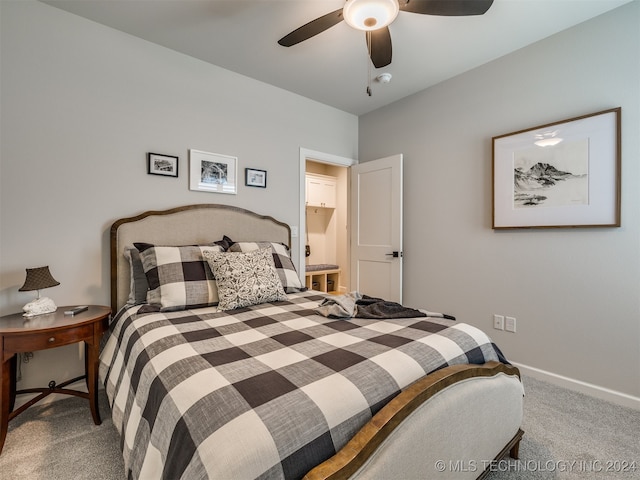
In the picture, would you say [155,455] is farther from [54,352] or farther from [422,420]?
[54,352]

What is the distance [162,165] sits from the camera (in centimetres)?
250

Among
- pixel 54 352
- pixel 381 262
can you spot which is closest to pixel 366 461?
pixel 54 352

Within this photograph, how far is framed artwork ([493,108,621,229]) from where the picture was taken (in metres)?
2.11

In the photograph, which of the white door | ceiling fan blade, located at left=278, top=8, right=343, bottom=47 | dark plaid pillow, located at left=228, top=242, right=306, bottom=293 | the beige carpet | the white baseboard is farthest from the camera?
the white door

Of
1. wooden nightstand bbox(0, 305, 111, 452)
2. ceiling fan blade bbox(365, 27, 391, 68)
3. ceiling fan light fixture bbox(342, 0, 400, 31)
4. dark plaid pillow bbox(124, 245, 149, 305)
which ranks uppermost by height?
ceiling fan blade bbox(365, 27, 391, 68)

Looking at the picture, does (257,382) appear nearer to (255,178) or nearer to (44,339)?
(44,339)

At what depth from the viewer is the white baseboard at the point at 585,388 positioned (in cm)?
205

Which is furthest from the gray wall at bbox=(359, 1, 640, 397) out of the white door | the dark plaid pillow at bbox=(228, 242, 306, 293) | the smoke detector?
the dark plaid pillow at bbox=(228, 242, 306, 293)

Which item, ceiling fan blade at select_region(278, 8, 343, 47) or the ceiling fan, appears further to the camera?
ceiling fan blade at select_region(278, 8, 343, 47)

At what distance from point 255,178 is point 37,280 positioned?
6.05 ft

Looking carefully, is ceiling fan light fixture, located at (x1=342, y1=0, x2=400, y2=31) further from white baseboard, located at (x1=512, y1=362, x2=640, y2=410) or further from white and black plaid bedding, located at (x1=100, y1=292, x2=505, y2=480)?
white baseboard, located at (x1=512, y1=362, x2=640, y2=410)

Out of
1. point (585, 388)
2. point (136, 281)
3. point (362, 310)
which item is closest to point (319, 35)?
point (362, 310)

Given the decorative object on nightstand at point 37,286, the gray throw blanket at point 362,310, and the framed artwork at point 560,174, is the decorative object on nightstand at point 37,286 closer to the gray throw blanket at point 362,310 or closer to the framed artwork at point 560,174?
the gray throw blanket at point 362,310

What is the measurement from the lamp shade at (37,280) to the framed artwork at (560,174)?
11.1 ft
